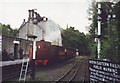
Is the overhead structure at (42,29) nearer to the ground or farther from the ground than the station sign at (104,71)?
farther from the ground

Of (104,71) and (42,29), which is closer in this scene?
(104,71)

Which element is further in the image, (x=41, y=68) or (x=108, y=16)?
(x=41, y=68)

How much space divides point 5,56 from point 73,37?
114 feet

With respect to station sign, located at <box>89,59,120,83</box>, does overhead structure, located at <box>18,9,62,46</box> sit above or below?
above

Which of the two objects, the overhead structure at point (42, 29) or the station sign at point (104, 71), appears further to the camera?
the overhead structure at point (42, 29)

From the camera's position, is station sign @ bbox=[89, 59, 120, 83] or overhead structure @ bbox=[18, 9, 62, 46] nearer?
station sign @ bbox=[89, 59, 120, 83]

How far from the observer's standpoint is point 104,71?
7.48 m

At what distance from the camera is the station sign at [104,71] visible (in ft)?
22.4

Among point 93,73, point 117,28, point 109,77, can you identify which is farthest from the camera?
point 117,28

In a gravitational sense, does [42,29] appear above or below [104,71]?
above

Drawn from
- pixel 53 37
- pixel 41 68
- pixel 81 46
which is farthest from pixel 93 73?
pixel 81 46

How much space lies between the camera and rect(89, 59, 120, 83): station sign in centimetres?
682

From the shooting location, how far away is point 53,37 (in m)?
41.7

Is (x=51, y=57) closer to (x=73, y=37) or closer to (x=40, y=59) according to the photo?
(x=40, y=59)
